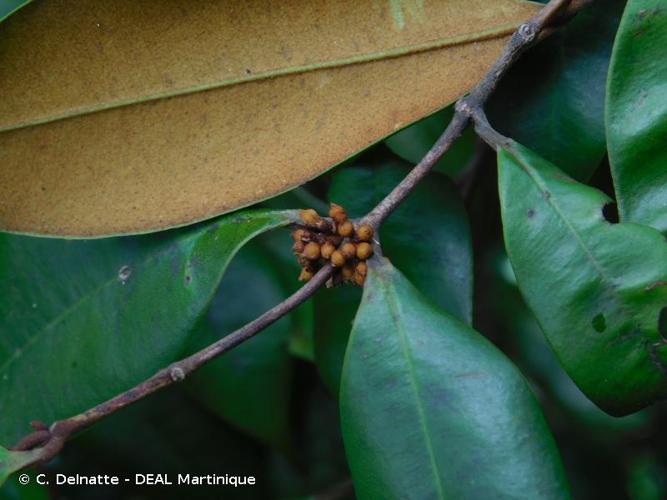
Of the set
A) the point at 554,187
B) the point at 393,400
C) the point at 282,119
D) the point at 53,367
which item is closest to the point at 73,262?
the point at 53,367

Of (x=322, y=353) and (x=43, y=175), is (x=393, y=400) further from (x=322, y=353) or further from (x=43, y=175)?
(x=43, y=175)

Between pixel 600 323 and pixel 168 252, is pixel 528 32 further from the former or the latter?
pixel 168 252

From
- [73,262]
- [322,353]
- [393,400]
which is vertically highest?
[73,262]

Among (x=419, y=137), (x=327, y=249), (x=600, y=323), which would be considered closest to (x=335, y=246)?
(x=327, y=249)

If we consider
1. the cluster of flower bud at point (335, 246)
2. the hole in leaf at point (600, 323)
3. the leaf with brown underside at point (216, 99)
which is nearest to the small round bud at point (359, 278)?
the cluster of flower bud at point (335, 246)

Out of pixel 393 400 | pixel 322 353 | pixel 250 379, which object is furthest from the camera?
pixel 250 379

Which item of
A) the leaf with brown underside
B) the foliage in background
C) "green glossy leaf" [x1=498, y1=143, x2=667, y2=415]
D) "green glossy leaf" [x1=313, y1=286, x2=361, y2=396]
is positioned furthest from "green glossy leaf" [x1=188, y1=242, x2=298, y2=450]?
"green glossy leaf" [x1=498, y1=143, x2=667, y2=415]

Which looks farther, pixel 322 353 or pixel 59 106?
pixel 322 353
